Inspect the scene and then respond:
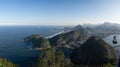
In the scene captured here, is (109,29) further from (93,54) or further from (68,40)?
(93,54)

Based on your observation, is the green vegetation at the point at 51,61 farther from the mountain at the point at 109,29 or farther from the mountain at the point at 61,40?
the mountain at the point at 109,29

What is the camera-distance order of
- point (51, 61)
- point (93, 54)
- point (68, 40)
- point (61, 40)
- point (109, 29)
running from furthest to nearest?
point (109, 29) → point (68, 40) → point (61, 40) → point (93, 54) → point (51, 61)

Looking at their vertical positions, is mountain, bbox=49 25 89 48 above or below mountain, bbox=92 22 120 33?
below

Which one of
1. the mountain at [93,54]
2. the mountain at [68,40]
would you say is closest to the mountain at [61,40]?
the mountain at [68,40]

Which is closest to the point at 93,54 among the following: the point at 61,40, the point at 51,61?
the point at 51,61

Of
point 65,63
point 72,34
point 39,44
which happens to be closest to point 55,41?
point 39,44

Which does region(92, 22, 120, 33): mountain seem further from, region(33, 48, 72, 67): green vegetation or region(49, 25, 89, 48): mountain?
region(33, 48, 72, 67): green vegetation

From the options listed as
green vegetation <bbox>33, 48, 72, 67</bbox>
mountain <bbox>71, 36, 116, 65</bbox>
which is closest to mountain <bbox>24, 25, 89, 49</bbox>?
mountain <bbox>71, 36, 116, 65</bbox>

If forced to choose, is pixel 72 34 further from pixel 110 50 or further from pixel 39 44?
pixel 110 50
